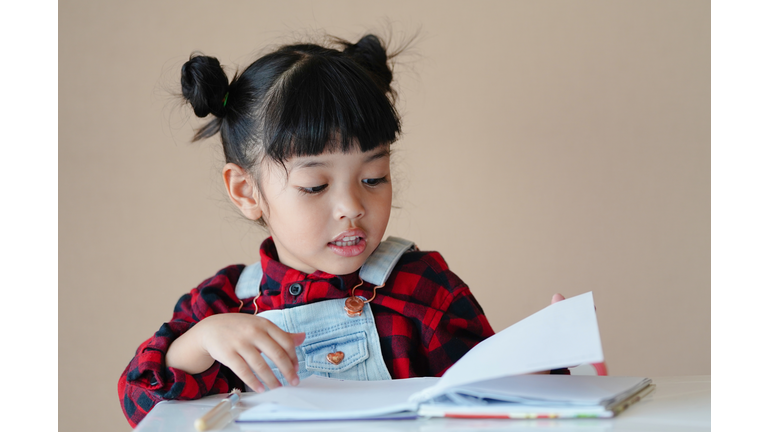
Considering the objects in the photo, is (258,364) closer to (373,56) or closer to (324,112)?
(324,112)

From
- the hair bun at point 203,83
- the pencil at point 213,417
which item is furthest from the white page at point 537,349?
the hair bun at point 203,83

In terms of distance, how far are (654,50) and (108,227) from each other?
143 cm

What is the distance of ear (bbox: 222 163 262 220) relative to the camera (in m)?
0.91

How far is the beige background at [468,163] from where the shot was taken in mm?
1505

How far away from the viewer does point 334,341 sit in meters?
0.81

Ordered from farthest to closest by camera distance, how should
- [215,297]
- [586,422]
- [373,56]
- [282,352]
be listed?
[373,56], [215,297], [282,352], [586,422]

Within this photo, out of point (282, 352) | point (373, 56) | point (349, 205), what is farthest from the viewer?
point (373, 56)

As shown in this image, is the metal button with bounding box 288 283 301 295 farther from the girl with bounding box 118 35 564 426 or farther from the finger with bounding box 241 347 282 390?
the finger with bounding box 241 347 282 390

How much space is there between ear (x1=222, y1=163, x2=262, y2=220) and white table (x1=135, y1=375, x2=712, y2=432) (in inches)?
15.0

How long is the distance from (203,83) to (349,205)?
0.96 feet

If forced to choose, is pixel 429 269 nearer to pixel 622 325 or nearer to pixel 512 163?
pixel 512 163

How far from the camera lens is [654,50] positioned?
155 centimetres

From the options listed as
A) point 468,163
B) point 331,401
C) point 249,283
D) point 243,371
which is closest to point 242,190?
point 249,283
